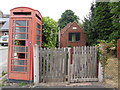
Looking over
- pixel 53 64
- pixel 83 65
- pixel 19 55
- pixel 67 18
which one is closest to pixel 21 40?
pixel 19 55

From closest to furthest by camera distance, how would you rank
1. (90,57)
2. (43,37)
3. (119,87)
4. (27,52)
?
(119,87), (27,52), (90,57), (43,37)

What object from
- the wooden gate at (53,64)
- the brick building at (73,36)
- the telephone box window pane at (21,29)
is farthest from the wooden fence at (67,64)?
the brick building at (73,36)

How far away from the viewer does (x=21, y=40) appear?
13.2 feet

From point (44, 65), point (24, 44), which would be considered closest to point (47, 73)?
point (44, 65)

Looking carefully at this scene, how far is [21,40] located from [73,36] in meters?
15.1

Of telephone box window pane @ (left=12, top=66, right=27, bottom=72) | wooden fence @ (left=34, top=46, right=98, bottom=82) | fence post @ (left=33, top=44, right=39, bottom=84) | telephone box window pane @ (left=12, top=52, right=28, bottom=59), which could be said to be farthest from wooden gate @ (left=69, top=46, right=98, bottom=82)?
telephone box window pane @ (left=12, top=52, right=28, bottom=59)

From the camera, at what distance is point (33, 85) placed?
12.5ft

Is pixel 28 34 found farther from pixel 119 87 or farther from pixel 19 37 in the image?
pixel 119 87

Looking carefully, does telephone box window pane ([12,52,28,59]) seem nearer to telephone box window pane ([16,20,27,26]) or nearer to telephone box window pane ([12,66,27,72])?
telephone box window pane ([12,66,27,72])

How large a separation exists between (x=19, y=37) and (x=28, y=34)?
15.4 inches

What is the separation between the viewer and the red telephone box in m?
3.86

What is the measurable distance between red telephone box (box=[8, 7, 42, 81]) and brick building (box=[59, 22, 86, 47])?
14712mm

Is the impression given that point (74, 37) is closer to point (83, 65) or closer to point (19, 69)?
point (83, 65)

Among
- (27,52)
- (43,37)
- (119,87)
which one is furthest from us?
(43,37)
